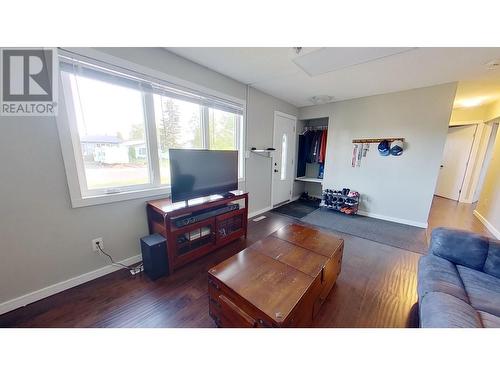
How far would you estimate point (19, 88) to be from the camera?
4.02 ft

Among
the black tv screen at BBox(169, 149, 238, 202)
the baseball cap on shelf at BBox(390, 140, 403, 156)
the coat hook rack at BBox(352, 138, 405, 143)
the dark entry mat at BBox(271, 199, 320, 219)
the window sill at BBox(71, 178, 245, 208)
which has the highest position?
the coat hook rack at BBox(352, 138, 405, 143)

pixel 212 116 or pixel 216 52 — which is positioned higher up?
pixel 216 52

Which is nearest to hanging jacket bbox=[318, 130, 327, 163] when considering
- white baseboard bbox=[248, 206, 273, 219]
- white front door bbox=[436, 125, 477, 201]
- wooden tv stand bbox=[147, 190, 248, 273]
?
white baseboard bbox=[248, 206, 273, 219]

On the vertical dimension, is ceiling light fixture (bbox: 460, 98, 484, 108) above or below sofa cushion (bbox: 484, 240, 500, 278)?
above

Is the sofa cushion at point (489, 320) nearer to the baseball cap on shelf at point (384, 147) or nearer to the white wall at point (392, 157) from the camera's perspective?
the white wall at point (392, 157)

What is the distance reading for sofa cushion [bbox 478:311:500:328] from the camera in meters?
0.82

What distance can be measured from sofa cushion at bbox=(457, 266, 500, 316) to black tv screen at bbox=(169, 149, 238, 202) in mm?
2174

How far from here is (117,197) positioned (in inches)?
65.4

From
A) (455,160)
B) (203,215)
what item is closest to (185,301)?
(203,215)

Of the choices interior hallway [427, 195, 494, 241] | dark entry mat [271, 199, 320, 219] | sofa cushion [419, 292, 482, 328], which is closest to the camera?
sofa cushion [419, 292, 482, 328]

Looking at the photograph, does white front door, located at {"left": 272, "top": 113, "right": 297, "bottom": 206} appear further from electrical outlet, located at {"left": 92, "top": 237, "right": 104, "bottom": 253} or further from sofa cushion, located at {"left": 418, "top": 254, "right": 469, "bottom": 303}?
electrical outlet, located at {"left": 92, "top": 237, "right": 104, "bottom": 253}

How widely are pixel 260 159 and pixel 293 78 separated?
4.56ft
